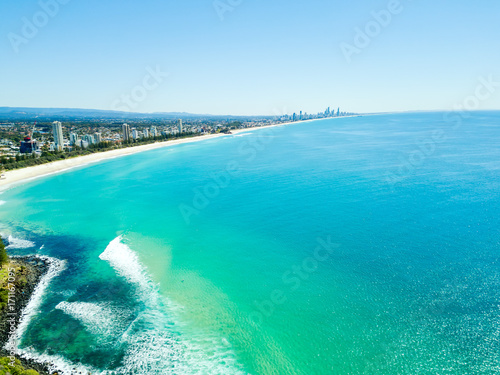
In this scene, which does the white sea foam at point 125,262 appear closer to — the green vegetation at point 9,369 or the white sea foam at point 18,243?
the white sea foam at point 18,243

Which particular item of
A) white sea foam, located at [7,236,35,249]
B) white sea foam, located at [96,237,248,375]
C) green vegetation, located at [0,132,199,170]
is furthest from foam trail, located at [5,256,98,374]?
green vegetation, located at [0,132,199,170]

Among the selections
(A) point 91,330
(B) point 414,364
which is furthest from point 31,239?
(B) point 414,364

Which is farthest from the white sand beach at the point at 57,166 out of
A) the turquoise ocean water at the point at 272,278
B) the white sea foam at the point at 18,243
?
the white sea foam at the point at 18,243

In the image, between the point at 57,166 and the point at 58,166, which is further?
the point at 58,166

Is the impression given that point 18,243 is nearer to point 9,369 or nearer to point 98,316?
point 98,316

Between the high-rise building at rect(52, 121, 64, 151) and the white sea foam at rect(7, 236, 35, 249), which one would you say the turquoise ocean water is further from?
the high-rise building at rect(52, 121, 64, 151)

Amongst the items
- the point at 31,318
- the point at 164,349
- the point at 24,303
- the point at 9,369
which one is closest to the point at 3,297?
the point at 24,303
